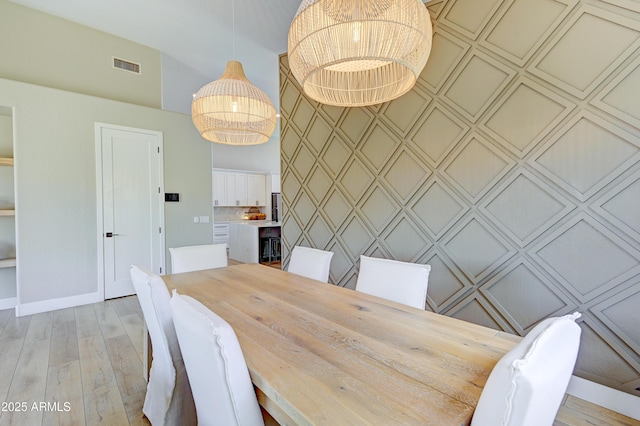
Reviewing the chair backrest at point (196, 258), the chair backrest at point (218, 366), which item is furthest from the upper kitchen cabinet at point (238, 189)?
the chair backrest at point (218, 366)

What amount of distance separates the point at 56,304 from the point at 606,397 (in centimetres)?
528

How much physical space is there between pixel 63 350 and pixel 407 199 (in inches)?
132

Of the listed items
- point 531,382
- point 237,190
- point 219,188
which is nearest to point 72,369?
point 531,382

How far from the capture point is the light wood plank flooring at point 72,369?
179 cm

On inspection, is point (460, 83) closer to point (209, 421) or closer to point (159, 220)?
point (209, 421)

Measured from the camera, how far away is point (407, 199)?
285 cm

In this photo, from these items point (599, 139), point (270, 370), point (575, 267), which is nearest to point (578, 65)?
point (599, 139)

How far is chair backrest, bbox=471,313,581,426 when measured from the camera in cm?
59

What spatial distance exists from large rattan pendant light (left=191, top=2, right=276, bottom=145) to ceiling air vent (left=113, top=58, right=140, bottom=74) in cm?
A: 284

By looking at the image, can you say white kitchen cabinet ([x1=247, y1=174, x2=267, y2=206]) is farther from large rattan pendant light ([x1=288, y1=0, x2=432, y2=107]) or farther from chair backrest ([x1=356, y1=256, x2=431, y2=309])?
large rattan pendant light ([x1=288, y1=0, x2=432, y2=107])

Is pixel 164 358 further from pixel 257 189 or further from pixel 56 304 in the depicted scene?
pixel 257 189

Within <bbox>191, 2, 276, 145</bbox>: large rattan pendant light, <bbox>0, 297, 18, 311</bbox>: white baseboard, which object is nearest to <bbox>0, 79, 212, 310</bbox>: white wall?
<bbox>0, 297, 18, 311</bbox>: white baseboard

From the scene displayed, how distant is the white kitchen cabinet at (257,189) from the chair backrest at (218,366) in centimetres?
756

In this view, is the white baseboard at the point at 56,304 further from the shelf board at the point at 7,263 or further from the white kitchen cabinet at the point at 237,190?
the white kitchen cabinet at the point at 237,190
